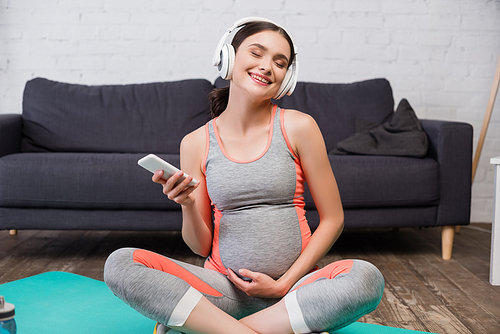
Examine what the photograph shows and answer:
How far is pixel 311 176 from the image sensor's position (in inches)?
48.8

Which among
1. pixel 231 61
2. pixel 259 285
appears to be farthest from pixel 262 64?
pixel 259 285

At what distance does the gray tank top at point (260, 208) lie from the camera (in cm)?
118

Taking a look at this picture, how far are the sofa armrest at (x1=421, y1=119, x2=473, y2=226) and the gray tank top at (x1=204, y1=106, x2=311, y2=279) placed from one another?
122 centimetres

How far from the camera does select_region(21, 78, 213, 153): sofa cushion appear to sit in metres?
2.57

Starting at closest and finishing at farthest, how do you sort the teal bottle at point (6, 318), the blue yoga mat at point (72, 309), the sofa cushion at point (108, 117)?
the teal bottle at point (6, 318), the blue yoga mat at point (72, 309), the sofa cushion at point (108, 117)

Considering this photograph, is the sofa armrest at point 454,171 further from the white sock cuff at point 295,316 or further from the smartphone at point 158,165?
the smartphone at point 158,165

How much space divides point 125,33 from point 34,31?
22.2 inches

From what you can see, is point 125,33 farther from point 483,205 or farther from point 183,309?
point 483,205

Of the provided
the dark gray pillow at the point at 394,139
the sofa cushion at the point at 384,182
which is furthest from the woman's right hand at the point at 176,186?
the dark gray pillow at the point at 394,139

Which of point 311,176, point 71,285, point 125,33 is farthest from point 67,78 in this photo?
point 311,176

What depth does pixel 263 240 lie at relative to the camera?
118cm

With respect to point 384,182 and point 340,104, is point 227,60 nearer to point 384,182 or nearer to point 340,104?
point 384,182

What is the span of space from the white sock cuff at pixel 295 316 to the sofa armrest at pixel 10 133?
5.68ft

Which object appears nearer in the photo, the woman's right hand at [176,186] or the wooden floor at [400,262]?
the woman's right hand at [176,186]
